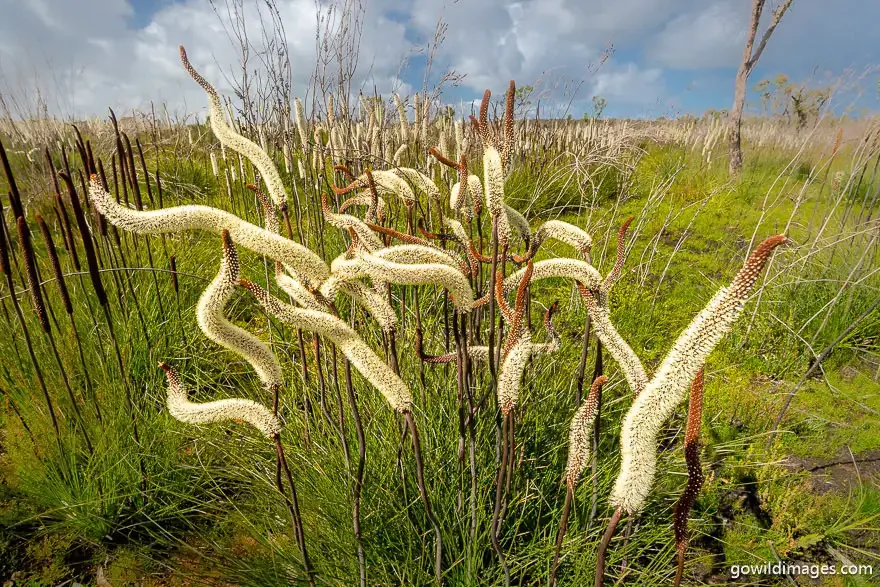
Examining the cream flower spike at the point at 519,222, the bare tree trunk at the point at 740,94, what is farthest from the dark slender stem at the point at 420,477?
the bare tree trunk at the point at 740,94

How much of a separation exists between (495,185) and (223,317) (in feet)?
2.59

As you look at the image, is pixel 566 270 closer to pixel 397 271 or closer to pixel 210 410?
pixel 397 271

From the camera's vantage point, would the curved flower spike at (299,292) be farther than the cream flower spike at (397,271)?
Yes

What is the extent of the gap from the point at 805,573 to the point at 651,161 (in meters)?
11.1

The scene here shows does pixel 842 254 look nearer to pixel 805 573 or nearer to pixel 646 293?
pixel 646 293

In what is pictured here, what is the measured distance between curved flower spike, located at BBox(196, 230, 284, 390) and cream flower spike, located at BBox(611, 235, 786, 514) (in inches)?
34.1

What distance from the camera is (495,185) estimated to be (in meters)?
1.29

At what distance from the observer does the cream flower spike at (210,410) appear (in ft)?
3.78

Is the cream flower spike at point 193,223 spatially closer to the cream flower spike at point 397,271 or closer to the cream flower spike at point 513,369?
the cream flower spike at point 397,271

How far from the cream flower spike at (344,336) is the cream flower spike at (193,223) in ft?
0.41

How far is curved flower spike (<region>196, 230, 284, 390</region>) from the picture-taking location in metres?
0.97

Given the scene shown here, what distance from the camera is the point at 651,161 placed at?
1163 centimetres

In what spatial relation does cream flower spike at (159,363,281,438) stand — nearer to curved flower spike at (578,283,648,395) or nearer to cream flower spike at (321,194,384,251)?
cream flower spike at (321,194,384,251)

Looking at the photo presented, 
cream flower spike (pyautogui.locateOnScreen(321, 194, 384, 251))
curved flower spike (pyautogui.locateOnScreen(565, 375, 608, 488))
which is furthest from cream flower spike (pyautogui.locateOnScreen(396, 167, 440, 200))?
curved flower spike (pyautogui.locateOnScreen(565, 375, 608, 488))
